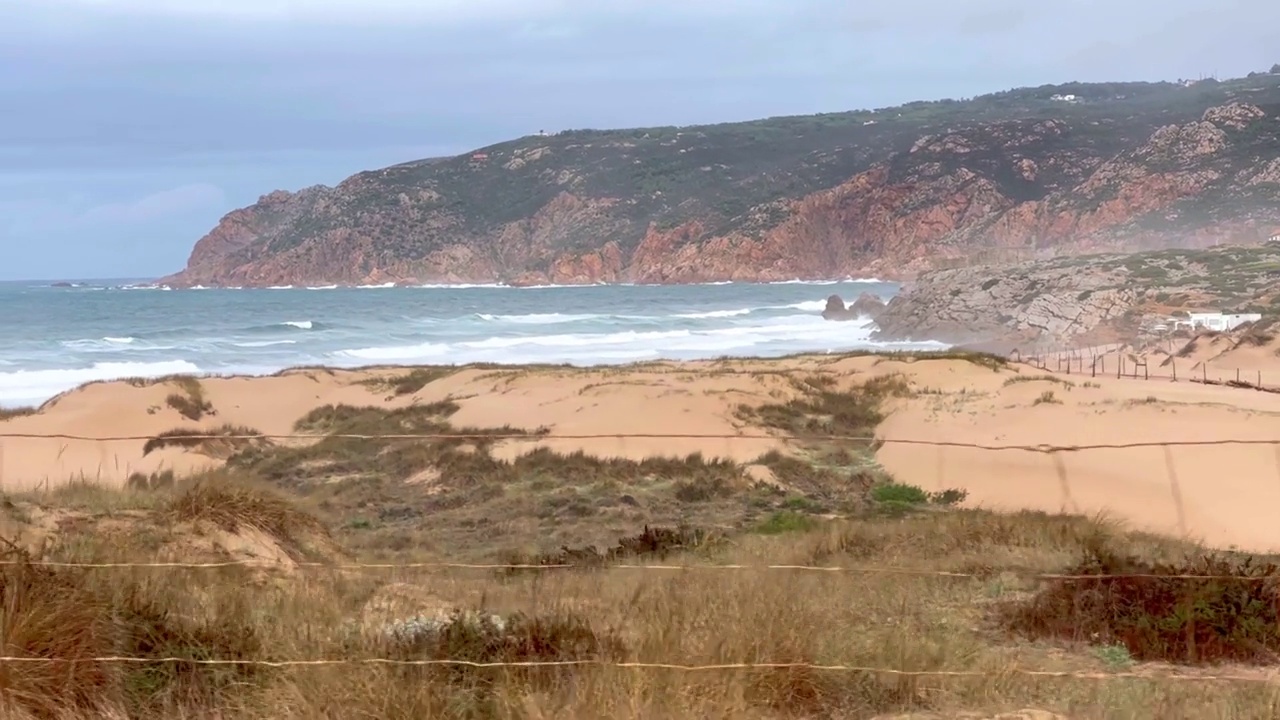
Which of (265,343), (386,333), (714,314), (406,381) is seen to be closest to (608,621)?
(406,381)

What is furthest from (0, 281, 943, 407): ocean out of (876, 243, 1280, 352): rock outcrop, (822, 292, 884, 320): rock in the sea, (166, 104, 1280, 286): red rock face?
(166, 104, 1280, 286): red rock face

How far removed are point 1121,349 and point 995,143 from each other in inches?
3484

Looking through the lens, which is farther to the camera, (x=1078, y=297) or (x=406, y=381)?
(x=1078, y=297)

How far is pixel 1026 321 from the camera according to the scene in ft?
163

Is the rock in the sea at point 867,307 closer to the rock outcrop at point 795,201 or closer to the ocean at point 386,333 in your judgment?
the ocean at point 386,333

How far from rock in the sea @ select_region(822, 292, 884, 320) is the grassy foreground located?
5753 cm

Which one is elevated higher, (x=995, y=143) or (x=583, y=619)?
(x=995, y=143)

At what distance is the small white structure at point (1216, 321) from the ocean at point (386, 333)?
35.6 feet

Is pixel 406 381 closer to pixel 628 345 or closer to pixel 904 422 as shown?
pixel 904 422

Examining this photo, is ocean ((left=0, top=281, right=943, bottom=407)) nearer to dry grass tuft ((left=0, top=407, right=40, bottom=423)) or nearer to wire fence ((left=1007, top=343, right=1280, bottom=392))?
dry grass tuft ((left=0, top=407, right=40, bottom=423))

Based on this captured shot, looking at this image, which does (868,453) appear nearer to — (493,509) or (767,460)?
(767,460)

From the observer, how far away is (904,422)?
22.2 metres

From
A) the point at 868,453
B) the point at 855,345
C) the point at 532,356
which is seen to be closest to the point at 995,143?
the point at 855,345

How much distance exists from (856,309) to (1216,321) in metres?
30.2
